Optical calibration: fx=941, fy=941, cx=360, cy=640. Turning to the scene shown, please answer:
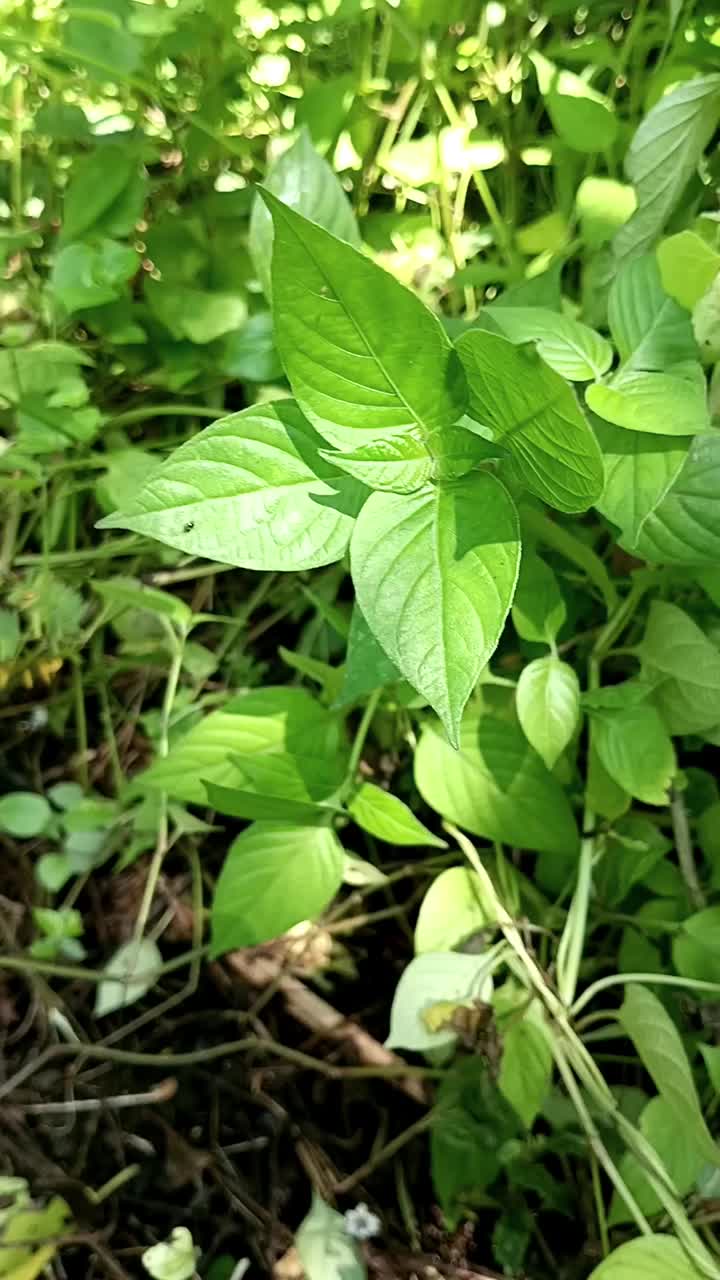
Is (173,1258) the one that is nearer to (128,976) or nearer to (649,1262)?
(128,976)

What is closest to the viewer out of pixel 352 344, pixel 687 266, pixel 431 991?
pixel 352 344

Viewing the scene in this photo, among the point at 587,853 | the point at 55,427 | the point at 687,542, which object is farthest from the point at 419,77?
the point at 587,853

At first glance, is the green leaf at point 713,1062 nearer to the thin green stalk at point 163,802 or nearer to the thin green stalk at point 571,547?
the thin green stalk at point 571,547

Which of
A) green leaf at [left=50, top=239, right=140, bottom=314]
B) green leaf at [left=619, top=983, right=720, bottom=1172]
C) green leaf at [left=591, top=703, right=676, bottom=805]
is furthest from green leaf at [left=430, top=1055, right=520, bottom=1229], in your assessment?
green leaf at [left=50, top=239, right=140, bottom=314]

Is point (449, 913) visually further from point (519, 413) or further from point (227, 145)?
point (227, 145)

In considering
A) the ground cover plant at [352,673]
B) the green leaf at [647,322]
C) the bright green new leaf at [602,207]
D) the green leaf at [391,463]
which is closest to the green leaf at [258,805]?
the ground cover plant at [352,673]

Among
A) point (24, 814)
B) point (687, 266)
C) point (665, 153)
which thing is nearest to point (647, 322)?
point (687, 266)
